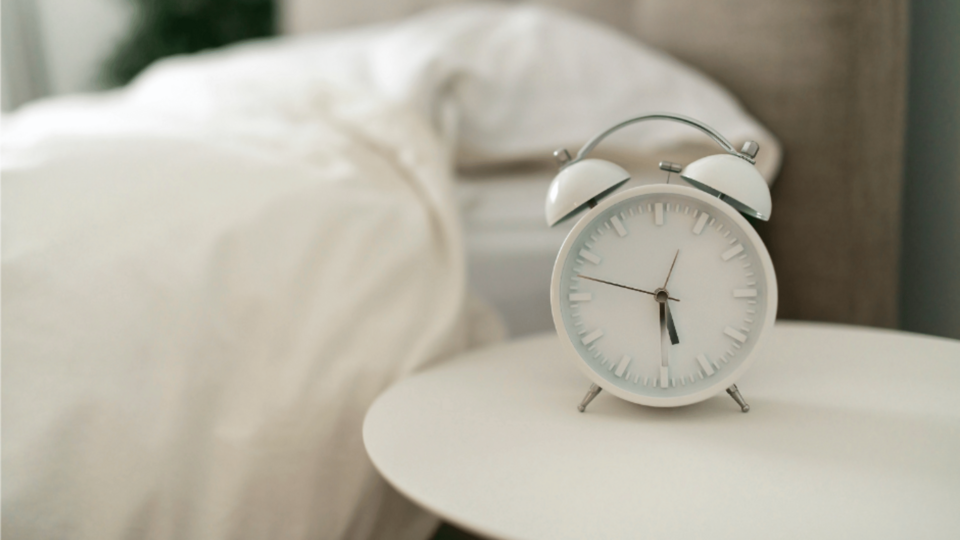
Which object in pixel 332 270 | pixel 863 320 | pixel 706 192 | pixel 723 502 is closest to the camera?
pixel 723 502

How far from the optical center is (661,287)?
20.0 inches

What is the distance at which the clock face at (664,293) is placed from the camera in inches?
19.8

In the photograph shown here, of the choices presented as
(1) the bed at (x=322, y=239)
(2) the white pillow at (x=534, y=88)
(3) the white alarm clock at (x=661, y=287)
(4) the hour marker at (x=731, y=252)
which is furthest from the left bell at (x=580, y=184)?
(2) the white pillow at (x=534, y=88)

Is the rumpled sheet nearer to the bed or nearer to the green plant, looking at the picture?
the bed

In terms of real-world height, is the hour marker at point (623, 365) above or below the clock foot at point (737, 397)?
above

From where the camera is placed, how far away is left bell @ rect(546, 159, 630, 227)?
0.51m

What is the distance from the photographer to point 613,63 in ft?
3.78

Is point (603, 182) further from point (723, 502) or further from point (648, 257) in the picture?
point (723, 502)

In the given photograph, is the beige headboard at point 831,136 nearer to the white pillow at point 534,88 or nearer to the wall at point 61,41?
the white pillow at point 534,88

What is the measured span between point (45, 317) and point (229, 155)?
0.29 metres

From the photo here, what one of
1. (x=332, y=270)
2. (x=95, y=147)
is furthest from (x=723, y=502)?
(x=95, y=147)

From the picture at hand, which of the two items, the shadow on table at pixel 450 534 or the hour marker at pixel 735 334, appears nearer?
the hour marker at pixel 735 334

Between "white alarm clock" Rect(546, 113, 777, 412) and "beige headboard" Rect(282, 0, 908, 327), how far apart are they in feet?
2.21

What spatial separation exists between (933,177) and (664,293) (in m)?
0.86
